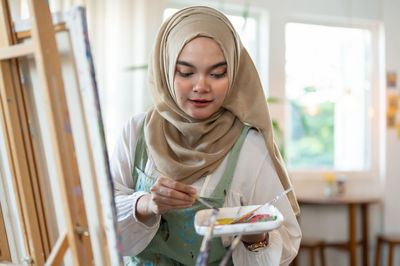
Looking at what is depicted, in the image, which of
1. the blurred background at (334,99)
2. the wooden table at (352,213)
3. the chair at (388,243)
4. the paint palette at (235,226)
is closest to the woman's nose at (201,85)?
the paint palette at (235,226)

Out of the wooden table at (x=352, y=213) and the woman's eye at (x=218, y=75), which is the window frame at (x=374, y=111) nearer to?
the wooden table at (x=352, y=213)

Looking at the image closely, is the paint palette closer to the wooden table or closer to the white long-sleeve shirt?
the white long-sleeve shirt

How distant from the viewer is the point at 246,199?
103cm

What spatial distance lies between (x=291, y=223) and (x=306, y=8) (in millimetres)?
2923

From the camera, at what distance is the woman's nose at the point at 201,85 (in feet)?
3.14

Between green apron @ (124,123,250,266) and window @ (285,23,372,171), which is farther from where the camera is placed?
window @ (285,23,372,171)

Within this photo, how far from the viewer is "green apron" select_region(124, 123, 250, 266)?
1004mm

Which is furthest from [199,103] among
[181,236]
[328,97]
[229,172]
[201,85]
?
[328,97]

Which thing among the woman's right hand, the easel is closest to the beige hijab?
the woman's right hand

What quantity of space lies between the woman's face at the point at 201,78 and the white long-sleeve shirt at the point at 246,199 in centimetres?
16

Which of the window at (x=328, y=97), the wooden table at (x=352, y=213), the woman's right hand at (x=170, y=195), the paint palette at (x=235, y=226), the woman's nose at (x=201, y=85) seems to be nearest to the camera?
the paint palette at (x=235, y=226)

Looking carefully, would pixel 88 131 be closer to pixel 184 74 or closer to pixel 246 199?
pixel 184 74

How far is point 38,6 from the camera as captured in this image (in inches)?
24.1

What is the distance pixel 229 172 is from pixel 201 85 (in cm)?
25
